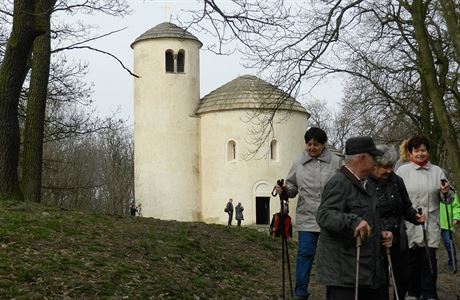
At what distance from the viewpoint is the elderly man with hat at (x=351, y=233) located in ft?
17.1

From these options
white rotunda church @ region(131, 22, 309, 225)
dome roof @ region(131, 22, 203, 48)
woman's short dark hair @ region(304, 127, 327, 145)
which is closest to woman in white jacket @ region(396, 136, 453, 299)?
woman's short dark hair @ region(304, 127, 327, 145)

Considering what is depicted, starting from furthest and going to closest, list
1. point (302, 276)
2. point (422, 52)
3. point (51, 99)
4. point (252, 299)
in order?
point (51, 99), point (422, 52), point (252, 299), point (302, 276)

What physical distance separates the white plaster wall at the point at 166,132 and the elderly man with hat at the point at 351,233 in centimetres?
3713

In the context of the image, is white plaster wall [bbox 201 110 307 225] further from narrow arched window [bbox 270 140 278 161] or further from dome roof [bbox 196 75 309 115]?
dome roof [bbox 196 75 309 115]

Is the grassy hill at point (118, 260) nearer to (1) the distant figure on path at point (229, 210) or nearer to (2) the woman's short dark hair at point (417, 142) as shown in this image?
(2) the woman's short dark hair at point (417, 142)

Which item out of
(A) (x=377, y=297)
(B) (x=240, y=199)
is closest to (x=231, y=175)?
(B) (x=240, y=199)

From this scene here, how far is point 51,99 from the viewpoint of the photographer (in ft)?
63.9

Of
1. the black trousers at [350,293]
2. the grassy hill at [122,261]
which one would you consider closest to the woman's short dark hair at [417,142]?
the grassy hill at [122,261]

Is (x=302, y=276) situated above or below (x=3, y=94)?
below

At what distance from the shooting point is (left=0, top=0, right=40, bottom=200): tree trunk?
11.7m

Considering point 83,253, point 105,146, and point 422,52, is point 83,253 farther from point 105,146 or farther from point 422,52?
point 105,146

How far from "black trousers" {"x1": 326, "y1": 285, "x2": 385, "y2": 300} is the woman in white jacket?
2.64 m

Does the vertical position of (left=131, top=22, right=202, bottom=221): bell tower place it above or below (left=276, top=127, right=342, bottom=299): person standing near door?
above

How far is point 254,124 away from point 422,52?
28.6 meters
